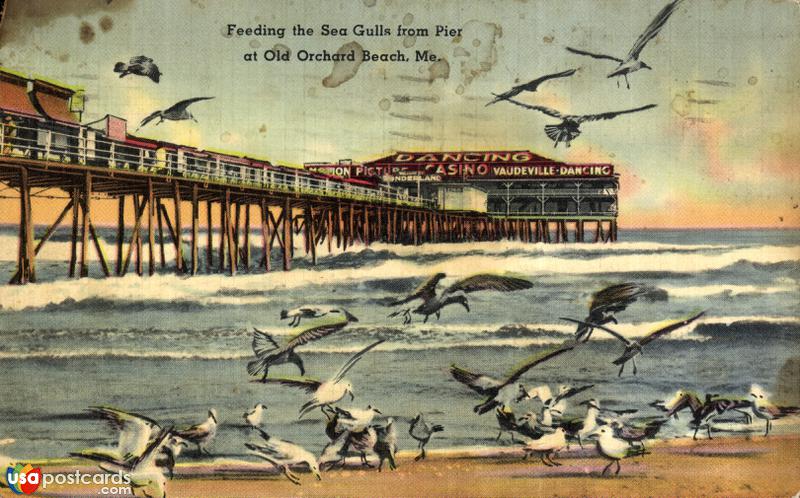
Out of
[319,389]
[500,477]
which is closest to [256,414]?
[319,389]

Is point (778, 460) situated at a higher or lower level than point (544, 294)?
lower

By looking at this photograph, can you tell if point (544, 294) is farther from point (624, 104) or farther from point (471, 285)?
point (624, 104)

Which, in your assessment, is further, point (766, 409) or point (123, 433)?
point (766, 409)


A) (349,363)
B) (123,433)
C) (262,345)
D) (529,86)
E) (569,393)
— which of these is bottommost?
(123,433)

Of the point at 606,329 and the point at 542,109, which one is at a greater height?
the point at 542,109

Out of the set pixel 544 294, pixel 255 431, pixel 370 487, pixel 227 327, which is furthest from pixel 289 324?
pixel 544 294

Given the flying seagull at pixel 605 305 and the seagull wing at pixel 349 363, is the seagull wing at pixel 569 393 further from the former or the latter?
the seagull wing at pixel 349 363

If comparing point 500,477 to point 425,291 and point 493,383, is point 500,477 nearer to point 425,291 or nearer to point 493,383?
point 493,383
